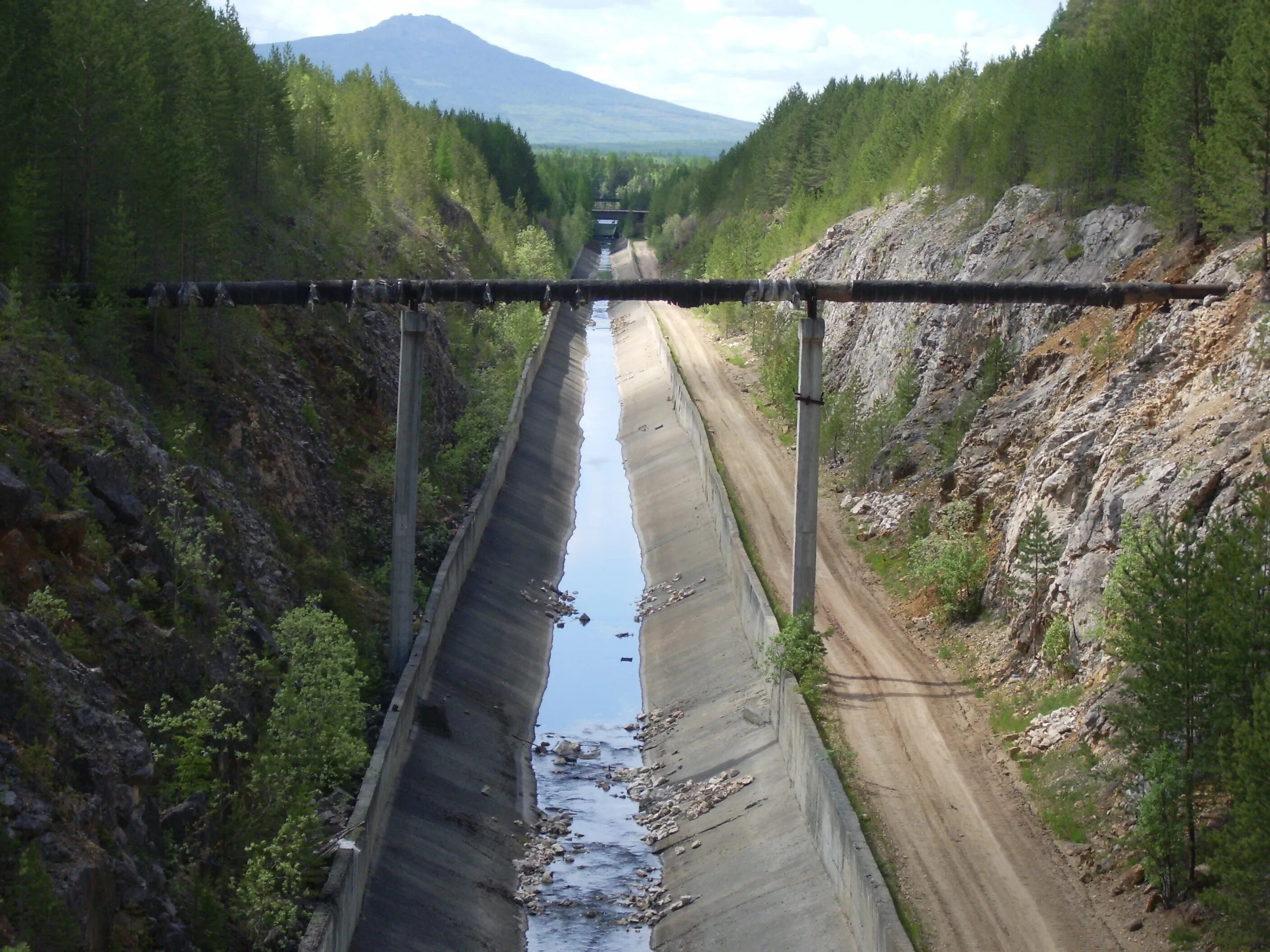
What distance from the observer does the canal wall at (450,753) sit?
94.3ft

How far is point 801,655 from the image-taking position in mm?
38156

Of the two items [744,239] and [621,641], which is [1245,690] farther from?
[744,239]

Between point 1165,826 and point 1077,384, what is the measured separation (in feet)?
69.6

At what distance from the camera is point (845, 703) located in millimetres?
37344

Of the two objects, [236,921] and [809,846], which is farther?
[809,846]

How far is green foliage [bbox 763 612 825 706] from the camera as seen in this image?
1485 inches

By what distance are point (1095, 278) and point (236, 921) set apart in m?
36.9

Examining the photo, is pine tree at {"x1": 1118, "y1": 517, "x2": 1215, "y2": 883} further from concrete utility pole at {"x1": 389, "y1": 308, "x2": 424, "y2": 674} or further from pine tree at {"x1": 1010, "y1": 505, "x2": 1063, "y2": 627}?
concrete utility pole at {"x1": 389, "y1": 308, "x2": 424, "y2": 674}

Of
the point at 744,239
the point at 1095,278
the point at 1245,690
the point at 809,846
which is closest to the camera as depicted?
the point at 1245,690

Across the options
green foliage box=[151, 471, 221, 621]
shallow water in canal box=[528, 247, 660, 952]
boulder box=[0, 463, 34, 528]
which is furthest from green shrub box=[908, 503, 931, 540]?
boulder box=[0, 463, 34, 528]

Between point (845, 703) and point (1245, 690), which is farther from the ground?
point (1245, 690)

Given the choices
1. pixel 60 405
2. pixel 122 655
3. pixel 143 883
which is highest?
pixel 60 405

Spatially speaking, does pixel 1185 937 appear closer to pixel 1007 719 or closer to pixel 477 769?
pixel 1007 719

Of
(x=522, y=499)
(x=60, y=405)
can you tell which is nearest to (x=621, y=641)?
(x=522, y=499)
